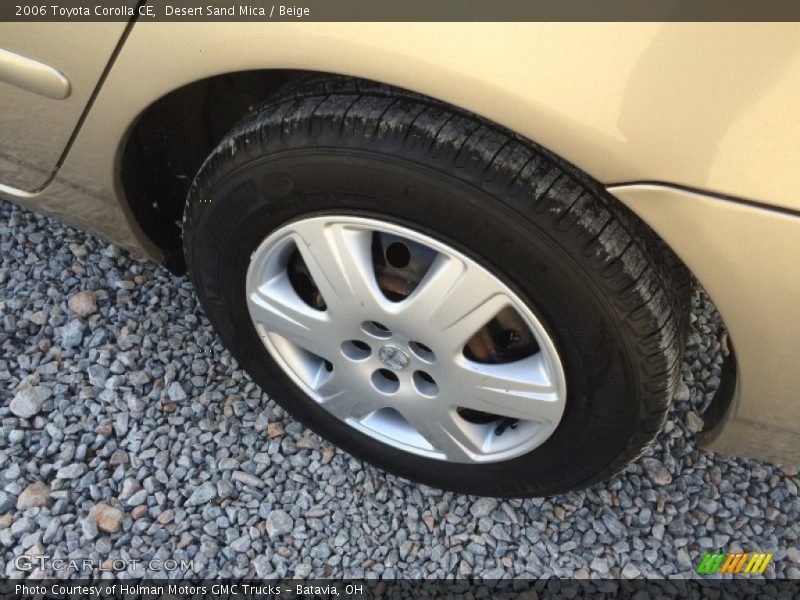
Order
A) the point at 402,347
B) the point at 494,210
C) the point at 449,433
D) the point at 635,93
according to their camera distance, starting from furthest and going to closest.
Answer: the point at 449,433, the point at 402,347, the point at 494,210, the point at 635,93

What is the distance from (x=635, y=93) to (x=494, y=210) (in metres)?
0.28

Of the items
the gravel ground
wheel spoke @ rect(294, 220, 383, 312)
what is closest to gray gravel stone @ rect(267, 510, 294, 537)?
the gravel ground

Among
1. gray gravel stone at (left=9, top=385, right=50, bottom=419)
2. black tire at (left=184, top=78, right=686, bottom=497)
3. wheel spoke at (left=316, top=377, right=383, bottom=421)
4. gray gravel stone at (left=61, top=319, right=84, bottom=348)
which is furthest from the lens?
gray gravel stone at (left=61, top=319, right=84, bottom=348)

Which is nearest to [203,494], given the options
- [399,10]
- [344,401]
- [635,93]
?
[344,401]

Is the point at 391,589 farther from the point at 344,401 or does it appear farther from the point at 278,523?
the point at 344,401

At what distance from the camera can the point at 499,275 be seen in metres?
1.32

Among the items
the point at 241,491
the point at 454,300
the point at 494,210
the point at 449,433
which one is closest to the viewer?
the point at 494,210

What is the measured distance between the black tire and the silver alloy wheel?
4 centimetres

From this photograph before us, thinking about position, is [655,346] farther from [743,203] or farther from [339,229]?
[339,229]

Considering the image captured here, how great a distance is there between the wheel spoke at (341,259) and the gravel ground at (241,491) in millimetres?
642

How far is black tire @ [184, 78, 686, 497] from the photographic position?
1.24 metres

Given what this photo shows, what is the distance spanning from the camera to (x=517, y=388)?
57.4 inches

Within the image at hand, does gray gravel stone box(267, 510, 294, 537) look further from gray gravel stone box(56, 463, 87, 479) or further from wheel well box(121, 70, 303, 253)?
wheel well box(121, 70, 303, 253)

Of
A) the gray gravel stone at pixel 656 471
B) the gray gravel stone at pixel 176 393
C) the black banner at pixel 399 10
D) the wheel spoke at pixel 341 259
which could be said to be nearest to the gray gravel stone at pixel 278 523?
the gray gravel stone at pixel 176 393
